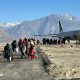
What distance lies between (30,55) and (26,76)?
702 inches

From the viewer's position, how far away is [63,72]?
23844mm

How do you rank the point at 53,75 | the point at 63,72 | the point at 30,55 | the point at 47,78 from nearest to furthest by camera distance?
the point at 47,78 < the point at 53,75 < the point at 63,72 < the point at 30,55

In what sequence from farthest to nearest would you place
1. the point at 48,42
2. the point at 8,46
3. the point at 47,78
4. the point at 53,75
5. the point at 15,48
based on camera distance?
the point at 48,42 < the point at 15,48 < the point at 8,46 < the point at 53,75 < the point at 47,78

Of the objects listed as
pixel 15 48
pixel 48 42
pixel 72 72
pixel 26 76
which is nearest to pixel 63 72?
pixel 72 72

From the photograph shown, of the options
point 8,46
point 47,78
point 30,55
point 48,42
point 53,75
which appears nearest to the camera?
point 47,78

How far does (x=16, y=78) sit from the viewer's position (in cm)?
2111

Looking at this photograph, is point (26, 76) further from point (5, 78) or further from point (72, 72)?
point (72, 72)

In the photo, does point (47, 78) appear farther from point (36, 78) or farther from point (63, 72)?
point (63, 72)

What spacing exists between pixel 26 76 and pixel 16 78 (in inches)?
43.3

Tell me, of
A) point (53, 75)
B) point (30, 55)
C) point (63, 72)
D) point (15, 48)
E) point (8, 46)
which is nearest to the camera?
point (53, 75)

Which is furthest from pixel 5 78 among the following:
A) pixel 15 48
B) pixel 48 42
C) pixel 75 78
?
pixel 48 42

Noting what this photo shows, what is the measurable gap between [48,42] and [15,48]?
188 feet

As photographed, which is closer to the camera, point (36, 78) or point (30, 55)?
point (36, 78)

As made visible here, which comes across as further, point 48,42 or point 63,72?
point 48,42
